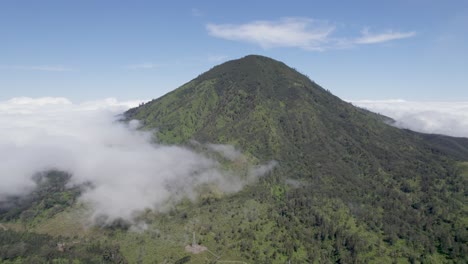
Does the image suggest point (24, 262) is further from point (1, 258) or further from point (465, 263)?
point (465, 263)

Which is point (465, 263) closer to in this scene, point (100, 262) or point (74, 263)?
point (100, 262)

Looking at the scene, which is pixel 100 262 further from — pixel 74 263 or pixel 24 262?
pixel 24 262

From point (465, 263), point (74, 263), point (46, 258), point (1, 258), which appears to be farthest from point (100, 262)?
point (465, 263)

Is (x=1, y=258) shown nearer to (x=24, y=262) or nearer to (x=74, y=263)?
(x=24, y=262)

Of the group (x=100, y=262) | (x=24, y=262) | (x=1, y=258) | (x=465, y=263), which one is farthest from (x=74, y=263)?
(x=465, y=263)

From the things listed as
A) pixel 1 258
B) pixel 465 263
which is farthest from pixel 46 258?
pixel 465 263

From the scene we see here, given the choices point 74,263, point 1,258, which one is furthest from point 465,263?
point 1,258
